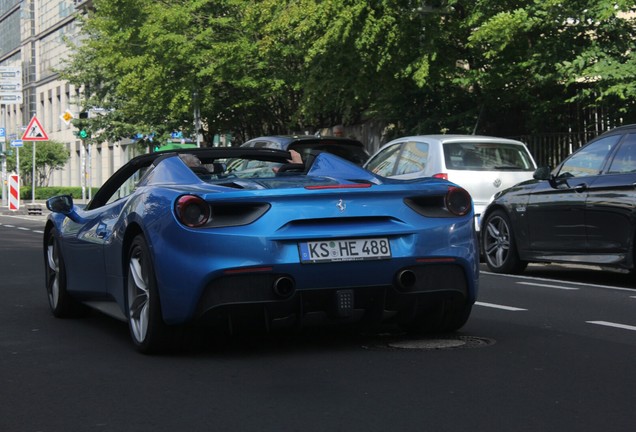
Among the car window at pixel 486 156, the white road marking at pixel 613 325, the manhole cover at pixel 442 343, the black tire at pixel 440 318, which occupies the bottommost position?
the white road marking at pixel 613 325

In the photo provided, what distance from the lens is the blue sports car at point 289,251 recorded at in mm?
6371

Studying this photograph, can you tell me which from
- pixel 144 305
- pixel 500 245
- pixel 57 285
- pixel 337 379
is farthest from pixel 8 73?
pixel 337 379

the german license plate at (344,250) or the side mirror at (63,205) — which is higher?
the side mirror at (63,205)

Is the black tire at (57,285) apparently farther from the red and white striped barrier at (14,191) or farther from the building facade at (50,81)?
the building facade at (50,81)

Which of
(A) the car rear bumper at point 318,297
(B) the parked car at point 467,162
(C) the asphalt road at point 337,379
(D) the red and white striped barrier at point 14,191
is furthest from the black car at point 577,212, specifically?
(D) the red and white striped barrier at point 14,191

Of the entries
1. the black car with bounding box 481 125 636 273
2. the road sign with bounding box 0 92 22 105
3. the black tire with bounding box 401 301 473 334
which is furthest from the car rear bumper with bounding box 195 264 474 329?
the road sign with bounding box 0 92 22 105

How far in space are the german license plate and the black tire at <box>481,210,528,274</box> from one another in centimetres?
635

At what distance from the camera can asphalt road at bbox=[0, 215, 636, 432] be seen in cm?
493

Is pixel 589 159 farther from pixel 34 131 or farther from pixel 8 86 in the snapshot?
pixel 8 86

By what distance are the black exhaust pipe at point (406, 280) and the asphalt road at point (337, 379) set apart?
0.38 meters

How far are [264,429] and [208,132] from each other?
3457 centimetres

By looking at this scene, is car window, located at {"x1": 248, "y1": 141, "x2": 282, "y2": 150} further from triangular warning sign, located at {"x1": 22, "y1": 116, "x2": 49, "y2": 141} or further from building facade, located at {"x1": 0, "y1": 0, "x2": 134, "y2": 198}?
building facade, located at {"x1": 0, "y1": 0, "x2": 134, "y2": 198}

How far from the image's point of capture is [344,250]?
6.46m

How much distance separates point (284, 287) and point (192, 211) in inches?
25.1
